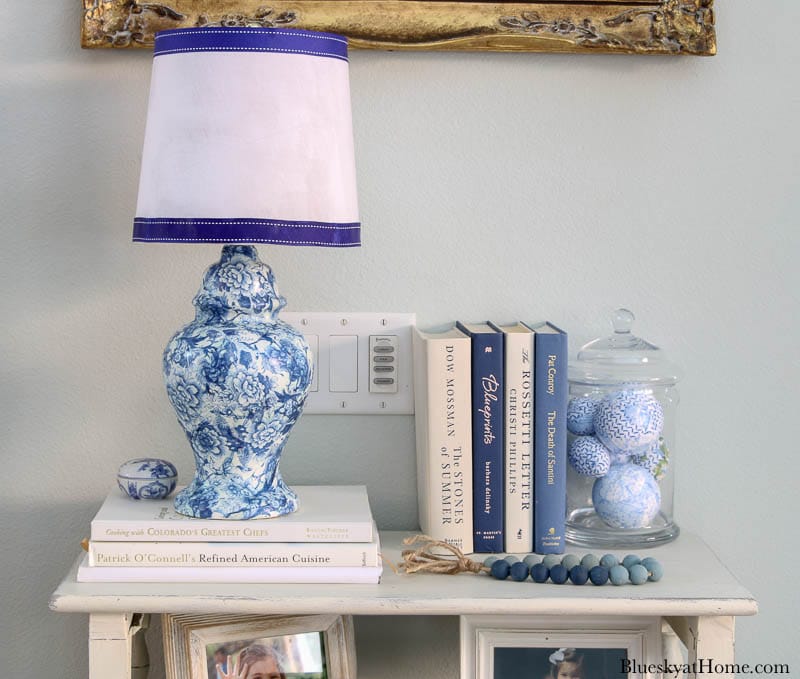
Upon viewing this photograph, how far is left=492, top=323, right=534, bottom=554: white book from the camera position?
111 cm

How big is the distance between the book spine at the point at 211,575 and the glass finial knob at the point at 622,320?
438mm

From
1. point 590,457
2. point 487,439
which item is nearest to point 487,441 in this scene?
point 487,439

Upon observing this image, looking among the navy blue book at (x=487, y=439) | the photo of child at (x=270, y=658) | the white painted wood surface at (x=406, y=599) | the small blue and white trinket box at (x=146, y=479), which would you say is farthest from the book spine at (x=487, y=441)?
the small blue and white trinket box at (x=146, y=479)

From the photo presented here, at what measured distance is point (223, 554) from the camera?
1027mm

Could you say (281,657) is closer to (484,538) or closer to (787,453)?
(484,538)

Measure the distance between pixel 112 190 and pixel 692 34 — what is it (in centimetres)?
70

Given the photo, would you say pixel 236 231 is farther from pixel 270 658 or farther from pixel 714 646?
pixel 714 646

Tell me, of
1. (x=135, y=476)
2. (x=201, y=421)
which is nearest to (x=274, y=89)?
(x=201, y=421)

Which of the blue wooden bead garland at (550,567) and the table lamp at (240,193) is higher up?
the table lamp at (240,193)

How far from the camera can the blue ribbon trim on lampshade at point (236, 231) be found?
3.17ft

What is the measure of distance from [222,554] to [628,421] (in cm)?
45

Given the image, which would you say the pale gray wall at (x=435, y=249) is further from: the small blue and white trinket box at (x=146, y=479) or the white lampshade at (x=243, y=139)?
the white lampshade at (x=243, y=139)

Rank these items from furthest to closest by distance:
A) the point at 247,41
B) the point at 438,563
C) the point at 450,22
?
the point at 450,22, the point at 438,563, the point at 247,41

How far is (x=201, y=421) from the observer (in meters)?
1.05
